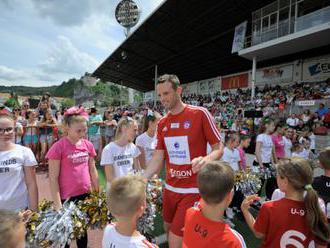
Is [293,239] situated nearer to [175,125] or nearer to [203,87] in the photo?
[175,125]

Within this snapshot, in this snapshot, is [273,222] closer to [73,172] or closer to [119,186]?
[119,186]

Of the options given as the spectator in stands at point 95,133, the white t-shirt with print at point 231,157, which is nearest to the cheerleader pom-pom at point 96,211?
the white t-shirt with print at point 231,157

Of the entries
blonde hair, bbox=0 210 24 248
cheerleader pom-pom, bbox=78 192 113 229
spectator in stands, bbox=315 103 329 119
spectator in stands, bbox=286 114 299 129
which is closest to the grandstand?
spectator in stands, bbox=315 103 329 119

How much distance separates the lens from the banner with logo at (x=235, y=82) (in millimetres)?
32688

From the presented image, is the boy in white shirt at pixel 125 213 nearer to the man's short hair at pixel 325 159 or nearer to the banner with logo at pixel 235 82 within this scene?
the man's short hair at pixel 325 159

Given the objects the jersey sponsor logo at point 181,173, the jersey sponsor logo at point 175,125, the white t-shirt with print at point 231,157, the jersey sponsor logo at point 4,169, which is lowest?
the white t-shirt with print at point 231,157

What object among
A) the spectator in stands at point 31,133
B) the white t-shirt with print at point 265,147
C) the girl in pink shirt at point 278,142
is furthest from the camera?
the spectator in stands at point 31,133

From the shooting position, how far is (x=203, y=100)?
3603 cm

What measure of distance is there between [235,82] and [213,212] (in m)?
33.9

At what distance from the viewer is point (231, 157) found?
→ 16.8 feet

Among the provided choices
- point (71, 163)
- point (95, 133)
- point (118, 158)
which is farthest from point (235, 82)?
point (71, 163)

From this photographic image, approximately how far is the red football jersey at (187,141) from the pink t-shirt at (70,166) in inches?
40.9

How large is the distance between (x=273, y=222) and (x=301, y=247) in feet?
0.83

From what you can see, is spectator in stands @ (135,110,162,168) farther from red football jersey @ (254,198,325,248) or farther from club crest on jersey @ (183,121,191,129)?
red football jersey @ (254,198,325,248)
